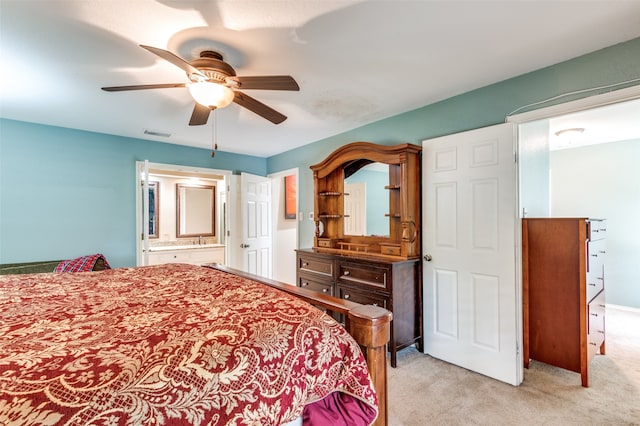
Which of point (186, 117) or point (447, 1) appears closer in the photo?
point (447, 1)

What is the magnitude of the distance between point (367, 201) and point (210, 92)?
2123 mm

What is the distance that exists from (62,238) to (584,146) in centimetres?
729

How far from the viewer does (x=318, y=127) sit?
3697 millimetres

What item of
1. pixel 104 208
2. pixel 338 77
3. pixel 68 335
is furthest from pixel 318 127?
pixel 68 335

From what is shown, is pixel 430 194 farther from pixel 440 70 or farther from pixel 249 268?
pixel 249 268

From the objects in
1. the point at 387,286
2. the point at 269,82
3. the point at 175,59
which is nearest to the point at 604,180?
the point at 387,286

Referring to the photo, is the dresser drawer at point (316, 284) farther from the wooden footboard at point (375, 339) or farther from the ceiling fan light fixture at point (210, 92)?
the ceiling fan light fixture at point (210, 92)

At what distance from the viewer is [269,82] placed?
1.85 meters

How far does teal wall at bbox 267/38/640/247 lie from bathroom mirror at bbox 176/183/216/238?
9.74 ft

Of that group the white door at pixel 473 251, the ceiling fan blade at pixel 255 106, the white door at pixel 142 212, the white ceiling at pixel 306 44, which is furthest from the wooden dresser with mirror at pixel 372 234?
the white door at pixel 142 212

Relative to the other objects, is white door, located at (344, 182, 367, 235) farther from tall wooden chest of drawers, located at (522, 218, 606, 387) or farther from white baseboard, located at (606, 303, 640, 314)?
white baseboard, located at (606, 303, 640, 314)

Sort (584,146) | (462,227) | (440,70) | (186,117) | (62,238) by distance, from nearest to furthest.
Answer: (440,70) → (462,227) → (186,117) → (62,238) → (584,146)

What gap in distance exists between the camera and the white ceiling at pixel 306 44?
160cm

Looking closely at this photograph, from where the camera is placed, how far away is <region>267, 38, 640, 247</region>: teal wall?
6.45ft
